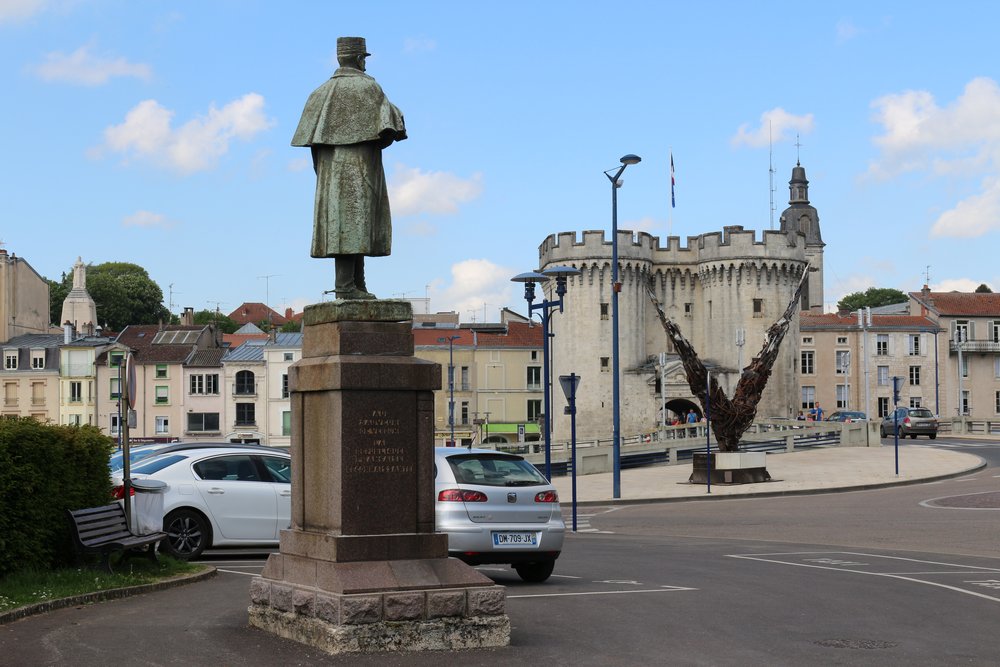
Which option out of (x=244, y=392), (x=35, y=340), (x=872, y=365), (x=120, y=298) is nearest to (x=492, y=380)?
(x=244, y=392)

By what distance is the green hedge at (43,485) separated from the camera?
11.4m

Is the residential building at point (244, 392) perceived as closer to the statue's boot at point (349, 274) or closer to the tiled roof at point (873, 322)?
the tiled roof at point (873, 322)

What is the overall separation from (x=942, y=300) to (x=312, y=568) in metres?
100

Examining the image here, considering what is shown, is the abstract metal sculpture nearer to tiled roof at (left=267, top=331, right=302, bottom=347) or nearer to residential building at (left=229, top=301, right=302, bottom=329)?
tiled roof at (left=267, top=331, right=302, bottom=347)

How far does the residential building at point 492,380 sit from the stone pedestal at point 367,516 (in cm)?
8095

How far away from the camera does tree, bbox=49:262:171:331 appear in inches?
4897

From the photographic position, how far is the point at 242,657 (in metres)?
8.64

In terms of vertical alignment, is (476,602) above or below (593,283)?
below


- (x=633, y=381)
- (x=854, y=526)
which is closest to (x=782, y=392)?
(x=633, y=381)

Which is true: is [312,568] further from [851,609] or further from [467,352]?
[467,352]

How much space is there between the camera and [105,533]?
1259cm

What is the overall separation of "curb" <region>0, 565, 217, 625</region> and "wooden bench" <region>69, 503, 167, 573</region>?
Answer: 571 mm

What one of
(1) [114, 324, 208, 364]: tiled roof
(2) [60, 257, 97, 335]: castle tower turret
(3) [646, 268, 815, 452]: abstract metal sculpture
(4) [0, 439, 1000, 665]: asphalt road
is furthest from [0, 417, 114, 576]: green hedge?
(2) [60, 257, 97, 335]: castle tower turret

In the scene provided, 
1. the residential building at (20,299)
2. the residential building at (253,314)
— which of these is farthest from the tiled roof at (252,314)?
the residential building at (20,299)
